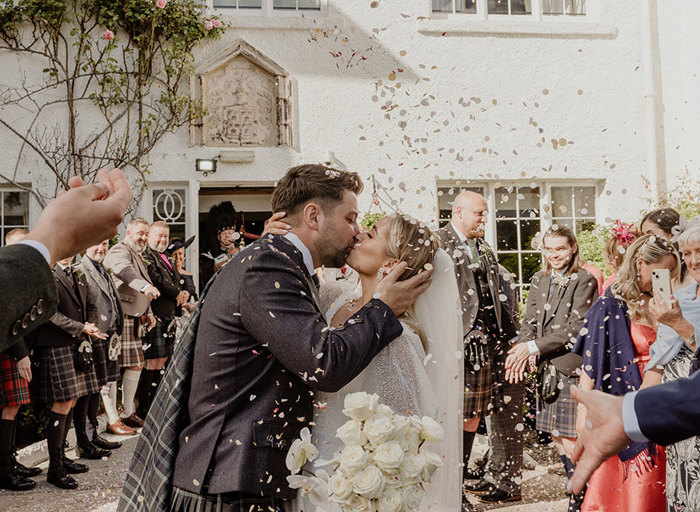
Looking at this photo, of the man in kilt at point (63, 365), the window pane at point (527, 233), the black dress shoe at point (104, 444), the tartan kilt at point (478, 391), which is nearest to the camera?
the tartan kilt at point (478, 391)

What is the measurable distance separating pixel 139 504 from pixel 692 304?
275 cm

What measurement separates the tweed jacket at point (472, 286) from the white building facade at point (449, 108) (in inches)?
139

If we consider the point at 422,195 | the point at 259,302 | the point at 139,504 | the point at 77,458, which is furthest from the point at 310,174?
the point at 422,195

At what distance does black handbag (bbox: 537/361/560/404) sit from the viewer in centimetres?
476

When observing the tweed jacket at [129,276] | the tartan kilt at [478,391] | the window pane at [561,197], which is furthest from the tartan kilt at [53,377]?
the window pane at [561,197]

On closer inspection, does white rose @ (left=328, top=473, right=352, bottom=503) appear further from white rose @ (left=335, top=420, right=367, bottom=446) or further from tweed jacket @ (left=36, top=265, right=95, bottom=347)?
tweed jacket @ (left=36, top=265, right=95, bottom=347)

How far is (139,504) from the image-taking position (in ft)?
7.66

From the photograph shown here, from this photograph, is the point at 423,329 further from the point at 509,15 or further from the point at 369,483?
the point at 509,15

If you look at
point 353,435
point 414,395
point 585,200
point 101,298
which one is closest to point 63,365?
point 101,298

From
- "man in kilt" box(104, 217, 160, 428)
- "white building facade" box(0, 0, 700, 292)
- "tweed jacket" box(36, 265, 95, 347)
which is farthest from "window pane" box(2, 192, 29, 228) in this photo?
"tweed jacket" box(36, 265, 95, 347)

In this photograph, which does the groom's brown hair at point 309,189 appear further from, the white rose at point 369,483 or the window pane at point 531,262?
the window pane at point 531,262

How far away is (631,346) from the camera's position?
3967mm

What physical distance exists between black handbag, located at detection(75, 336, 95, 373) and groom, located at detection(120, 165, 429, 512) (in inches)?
152

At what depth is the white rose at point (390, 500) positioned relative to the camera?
1986mm
